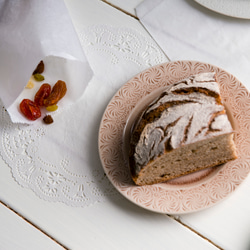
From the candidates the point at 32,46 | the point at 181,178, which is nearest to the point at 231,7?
the point at 181,178

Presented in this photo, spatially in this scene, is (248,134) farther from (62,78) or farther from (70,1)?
(70,1)

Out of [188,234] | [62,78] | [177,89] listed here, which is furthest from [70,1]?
[188,234]

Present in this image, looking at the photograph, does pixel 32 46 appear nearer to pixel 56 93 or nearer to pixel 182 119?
pixel 56 93

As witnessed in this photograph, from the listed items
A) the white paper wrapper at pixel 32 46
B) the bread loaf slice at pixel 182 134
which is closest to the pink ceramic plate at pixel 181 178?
the bread loaf slice at pixel 182 134

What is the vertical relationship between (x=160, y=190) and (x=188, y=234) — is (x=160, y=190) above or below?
above

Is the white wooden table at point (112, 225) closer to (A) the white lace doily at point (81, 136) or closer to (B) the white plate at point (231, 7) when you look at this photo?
(A) the white lace doily at point (81, 136)
